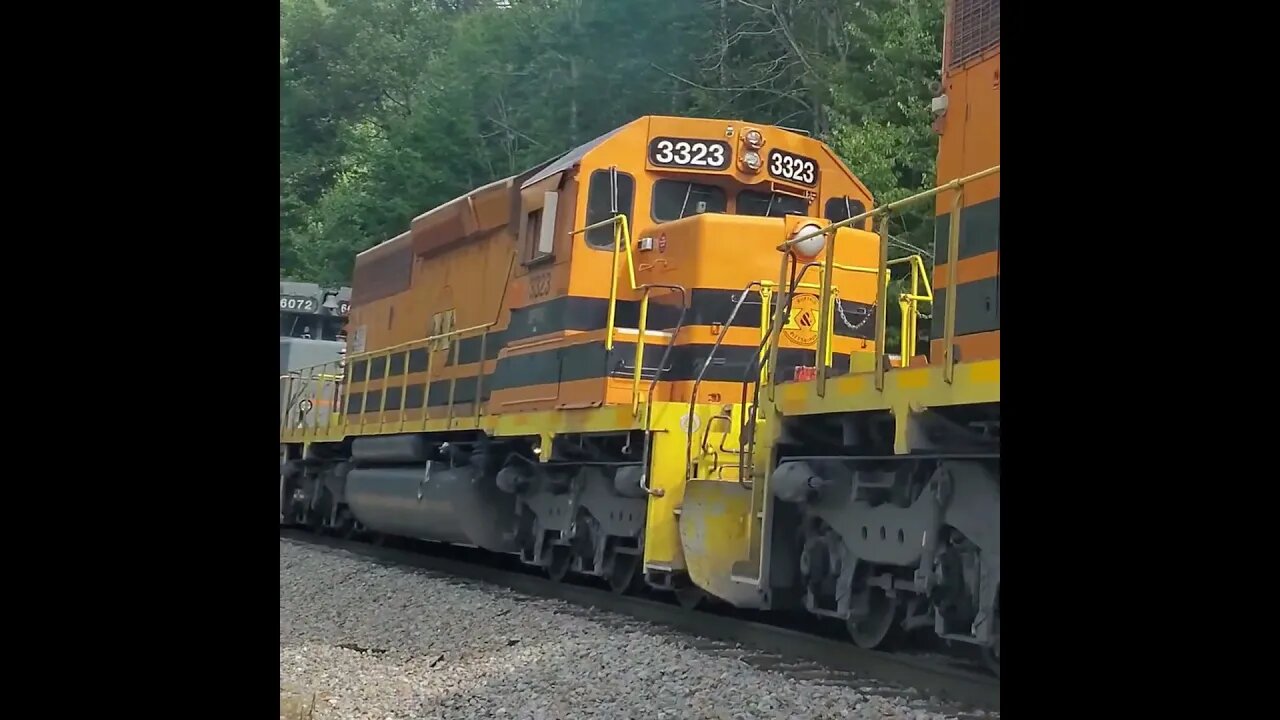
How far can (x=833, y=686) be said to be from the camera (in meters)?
5.27

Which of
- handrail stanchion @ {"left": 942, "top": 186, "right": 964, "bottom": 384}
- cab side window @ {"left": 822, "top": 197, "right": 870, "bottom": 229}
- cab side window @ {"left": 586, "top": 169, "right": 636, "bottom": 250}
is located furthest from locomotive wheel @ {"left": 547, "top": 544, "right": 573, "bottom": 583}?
handrail stanchion @ {"left": 942, "top": 186, "right": 964, "bottom": 384}

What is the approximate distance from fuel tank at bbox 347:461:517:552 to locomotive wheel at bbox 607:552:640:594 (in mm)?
1394

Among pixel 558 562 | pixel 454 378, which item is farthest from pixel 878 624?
pixel 454 378

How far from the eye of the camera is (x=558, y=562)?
9.62 m

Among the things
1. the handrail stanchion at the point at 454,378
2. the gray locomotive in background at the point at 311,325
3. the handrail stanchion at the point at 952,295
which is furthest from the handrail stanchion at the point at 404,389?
the handrail stanchion at the point at 952,295

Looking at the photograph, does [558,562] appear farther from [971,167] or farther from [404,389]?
[971,167]

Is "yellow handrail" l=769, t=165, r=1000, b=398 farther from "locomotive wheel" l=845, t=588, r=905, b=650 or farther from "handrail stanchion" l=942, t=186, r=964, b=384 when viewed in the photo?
"locomotive wheel" l=845, t=588, r=905, b=650

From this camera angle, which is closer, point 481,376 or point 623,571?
point 623,571

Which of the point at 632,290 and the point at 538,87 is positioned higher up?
the point at 538,87

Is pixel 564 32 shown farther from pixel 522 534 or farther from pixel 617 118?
pixel 522 534

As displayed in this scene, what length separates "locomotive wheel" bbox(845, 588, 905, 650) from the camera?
604cm

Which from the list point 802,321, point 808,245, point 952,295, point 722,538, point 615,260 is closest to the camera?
point 952,295

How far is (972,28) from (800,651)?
10.4 ft

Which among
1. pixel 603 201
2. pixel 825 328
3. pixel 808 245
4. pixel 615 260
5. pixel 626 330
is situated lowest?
pixel 825 328
